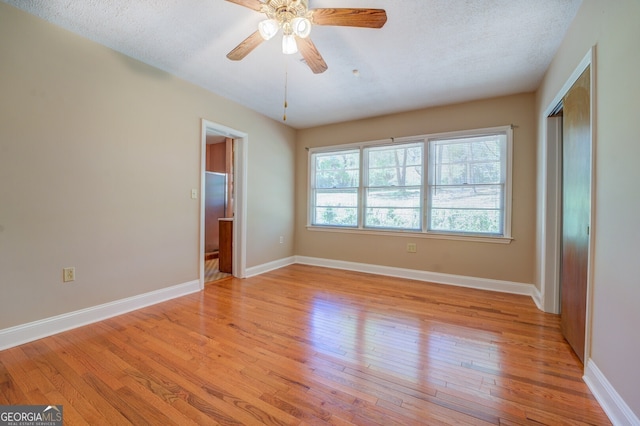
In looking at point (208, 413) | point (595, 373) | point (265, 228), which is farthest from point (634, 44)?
point (265, 228)

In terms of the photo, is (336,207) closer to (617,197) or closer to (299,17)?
(299,17)

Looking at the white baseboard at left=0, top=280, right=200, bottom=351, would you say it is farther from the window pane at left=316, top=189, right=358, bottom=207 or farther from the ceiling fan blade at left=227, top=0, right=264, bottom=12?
the ceiling fan blade at left=227, top=0, right=264, bottom=12

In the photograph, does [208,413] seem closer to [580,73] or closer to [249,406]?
[249,406]

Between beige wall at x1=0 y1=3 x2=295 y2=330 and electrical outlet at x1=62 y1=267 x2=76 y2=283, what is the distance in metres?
0.03

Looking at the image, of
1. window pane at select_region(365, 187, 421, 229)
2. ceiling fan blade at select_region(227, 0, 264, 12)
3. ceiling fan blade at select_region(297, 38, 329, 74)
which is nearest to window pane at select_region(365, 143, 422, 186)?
window pane at select_region(365, 187, 421, 229)

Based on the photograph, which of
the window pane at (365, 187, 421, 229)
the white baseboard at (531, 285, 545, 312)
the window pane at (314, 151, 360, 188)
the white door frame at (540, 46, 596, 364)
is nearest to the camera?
the white door frame at (540, 46, 596, 364)

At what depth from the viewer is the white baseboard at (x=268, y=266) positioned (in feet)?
13.8

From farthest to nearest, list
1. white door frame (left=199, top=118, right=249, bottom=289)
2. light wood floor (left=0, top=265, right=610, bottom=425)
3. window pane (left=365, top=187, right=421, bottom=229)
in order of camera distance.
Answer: window pane (left=365, top=187, right=421, bottom=229) → white door frame (left=199, top=118, right=249, bottom=289) → light wood floor (left=0, top=265, right=610, bottom=425)

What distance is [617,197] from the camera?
143 cm

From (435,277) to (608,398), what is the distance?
8.10 ft

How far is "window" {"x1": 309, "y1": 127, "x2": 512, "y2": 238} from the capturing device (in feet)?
11.8

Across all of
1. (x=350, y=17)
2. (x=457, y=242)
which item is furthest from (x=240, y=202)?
(x=457, y=242)

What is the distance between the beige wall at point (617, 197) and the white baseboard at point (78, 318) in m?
3.73

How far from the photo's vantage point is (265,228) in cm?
450
